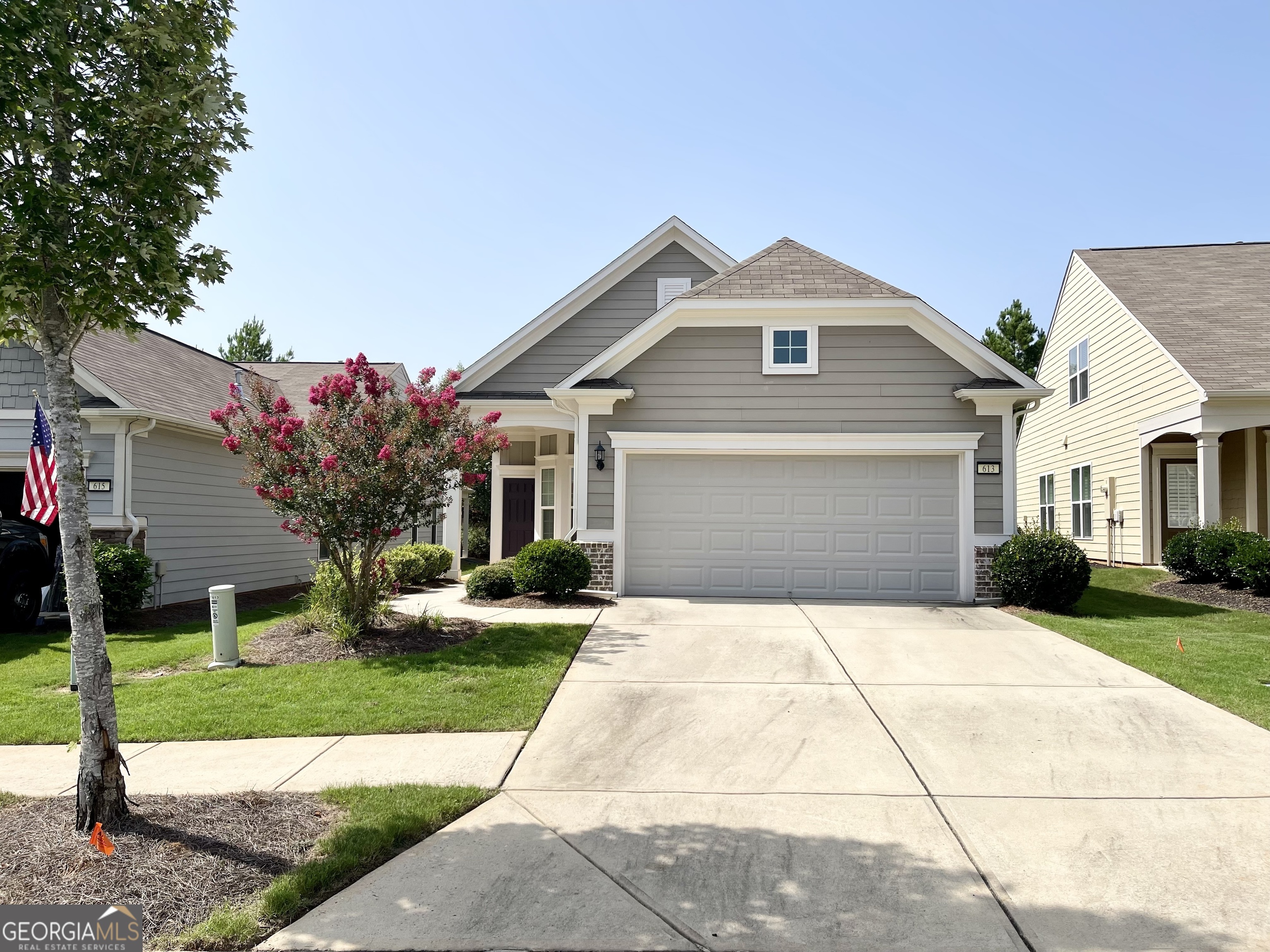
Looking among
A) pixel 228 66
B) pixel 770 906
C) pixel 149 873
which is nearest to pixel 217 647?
pixel 149 873

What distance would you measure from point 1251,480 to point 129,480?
20.0m

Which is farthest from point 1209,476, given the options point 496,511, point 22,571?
point 22,571

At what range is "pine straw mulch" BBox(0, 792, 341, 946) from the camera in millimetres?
3574

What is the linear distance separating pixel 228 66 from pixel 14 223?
4.77 feet

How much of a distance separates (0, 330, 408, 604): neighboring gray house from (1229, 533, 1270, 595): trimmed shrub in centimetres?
1566

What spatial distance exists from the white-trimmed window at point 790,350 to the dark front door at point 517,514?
25.8 ft

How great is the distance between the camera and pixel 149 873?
12.3 ft

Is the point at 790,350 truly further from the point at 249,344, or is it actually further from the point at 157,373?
the point at 249,344

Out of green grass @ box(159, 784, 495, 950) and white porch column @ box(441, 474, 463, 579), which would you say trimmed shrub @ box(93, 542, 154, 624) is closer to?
white porch column @ box(441, 474, 463, 579)

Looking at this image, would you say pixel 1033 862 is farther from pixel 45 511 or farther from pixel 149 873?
pixel 45 511

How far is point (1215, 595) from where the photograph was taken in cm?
1277

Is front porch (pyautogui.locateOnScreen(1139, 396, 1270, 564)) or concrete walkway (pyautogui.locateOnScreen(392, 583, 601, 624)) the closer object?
concrete walkway (pyautogui.locateOnScreen(392, 583, 601, 624))

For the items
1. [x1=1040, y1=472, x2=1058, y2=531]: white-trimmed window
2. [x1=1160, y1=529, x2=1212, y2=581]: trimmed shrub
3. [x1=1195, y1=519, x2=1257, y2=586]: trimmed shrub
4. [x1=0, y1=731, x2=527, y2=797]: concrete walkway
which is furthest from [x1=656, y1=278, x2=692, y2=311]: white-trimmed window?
[x1=1040, y1=472, x2=1058, y2=531]: white-trimmed window

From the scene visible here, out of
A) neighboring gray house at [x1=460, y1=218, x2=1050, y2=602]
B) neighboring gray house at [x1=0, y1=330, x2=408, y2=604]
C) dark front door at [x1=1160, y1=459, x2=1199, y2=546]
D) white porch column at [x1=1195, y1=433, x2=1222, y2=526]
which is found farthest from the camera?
dark front door at [x1=1160, y1=459, x2=1199, y2=546]
